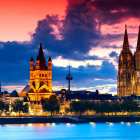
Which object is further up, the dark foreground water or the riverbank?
the riverbank

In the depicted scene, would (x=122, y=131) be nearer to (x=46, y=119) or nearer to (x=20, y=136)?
(x=20, y=136)

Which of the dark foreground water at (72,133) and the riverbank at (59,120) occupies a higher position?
the riverbank at (59,120)

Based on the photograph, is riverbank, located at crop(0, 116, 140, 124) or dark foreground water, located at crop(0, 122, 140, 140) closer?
dark foreground water, located at crop(0, 122, 140, 140)

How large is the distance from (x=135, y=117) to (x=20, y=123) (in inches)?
1333

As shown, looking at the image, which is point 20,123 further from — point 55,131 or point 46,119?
point 55,131

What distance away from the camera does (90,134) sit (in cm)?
14788

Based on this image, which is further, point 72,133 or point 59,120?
point 59,120

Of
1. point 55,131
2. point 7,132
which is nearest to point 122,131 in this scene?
point 55,131

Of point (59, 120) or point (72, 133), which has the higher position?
point (59, 120)

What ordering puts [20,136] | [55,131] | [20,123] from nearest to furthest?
[20,136], [55,131], [20,123]

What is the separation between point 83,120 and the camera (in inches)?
7431

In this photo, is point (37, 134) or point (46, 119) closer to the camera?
point (37, 134)

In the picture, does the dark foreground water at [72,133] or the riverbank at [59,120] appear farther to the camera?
the riverbank at [59,120]

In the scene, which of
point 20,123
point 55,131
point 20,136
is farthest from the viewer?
point 20,123
